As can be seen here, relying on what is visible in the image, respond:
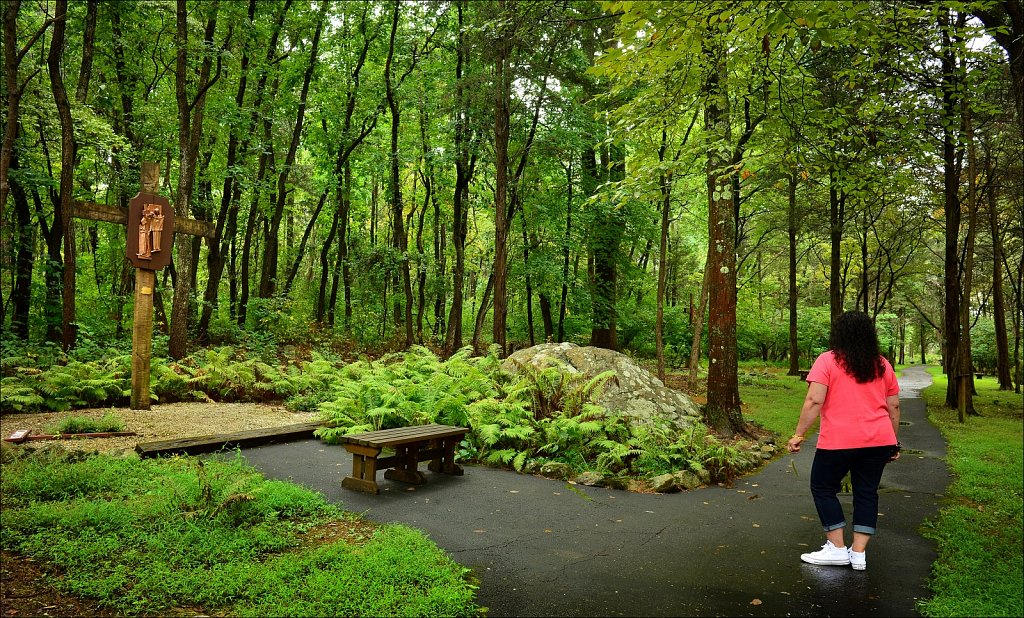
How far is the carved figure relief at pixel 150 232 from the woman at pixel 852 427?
32.9 ft

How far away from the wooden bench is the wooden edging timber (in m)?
2.07

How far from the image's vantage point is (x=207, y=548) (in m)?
4.30

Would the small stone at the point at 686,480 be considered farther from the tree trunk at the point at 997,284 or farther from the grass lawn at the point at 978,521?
the tree trunk at the point at 997,284

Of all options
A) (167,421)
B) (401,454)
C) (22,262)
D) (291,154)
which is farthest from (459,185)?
(401,454)

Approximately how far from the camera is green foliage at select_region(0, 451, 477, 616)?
3.68 m

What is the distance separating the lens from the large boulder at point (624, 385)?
400 inches

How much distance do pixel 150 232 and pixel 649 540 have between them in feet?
30.4

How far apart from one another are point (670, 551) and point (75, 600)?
452 centimetres

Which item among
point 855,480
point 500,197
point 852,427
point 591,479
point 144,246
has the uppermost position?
point 500,197

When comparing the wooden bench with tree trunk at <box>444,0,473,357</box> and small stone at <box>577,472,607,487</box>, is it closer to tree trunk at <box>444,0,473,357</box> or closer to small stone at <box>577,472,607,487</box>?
small stone at <box>577,472,607,487</box>

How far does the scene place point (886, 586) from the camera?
4.34 meters

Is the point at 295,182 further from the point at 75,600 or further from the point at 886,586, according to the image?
the point at 886,586

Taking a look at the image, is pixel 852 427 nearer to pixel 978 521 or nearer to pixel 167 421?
pixel 978 521

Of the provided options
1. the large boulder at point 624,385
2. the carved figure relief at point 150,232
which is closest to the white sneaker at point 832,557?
the large boulder at point 624,385
